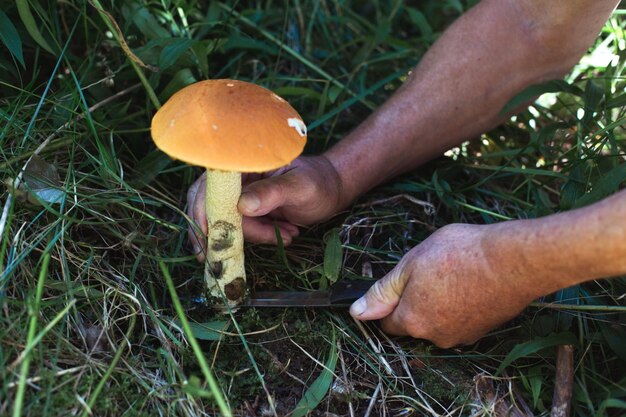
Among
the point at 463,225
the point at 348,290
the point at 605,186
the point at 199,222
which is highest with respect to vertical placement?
the point at 605,186

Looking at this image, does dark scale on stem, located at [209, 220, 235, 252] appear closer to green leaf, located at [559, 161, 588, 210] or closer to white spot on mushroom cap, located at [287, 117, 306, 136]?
white spot on mushroom cap, located at [287, 117, 306, 136]

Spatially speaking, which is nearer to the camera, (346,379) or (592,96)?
(346,379)

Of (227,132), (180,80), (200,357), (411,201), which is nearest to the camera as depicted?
(200,357)

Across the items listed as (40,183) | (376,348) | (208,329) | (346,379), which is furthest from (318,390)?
(40,183)

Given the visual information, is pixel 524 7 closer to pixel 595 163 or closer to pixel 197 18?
pixel 595 163

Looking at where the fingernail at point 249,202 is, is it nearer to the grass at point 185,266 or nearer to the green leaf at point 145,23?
the grass at point 185,266

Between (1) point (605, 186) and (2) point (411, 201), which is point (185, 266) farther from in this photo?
(1) point (605, 186)

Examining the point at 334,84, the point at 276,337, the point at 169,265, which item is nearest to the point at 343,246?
the point at 276,337

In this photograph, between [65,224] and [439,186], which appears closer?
[65,224]
